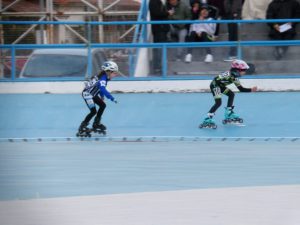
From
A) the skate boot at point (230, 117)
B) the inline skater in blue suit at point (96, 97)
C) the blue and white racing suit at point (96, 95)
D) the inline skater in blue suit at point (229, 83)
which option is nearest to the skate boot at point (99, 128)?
the inline skater in blue suit at point (96, 97)

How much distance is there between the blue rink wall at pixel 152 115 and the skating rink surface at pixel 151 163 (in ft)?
0.08

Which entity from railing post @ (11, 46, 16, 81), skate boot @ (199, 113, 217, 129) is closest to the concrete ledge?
railing post @ (11, 46, 16, 81)

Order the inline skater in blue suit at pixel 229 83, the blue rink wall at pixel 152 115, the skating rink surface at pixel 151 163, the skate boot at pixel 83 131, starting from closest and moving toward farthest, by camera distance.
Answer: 1. the skating rink surface at pixel 151 163
2. the skate boot at pixel 83 131
3. the blue rink wall at pixel 152 115
4. the inline skater in blue suit at pixel 229 83

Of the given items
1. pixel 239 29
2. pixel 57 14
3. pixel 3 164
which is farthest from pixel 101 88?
pixel 57 14

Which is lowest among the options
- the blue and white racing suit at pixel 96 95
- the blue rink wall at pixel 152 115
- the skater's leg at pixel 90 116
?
the blue rink wall at pixel 152 115

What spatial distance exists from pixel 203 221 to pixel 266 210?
908mm

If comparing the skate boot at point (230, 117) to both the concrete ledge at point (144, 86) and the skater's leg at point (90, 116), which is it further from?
the concrete ledge at point (144, 86)

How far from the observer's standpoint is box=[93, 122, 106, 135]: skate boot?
17.6 m

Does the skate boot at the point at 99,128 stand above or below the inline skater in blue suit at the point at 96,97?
below

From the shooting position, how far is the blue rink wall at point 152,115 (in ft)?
59.0

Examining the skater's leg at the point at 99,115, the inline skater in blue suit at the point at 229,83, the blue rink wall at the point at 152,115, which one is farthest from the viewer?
the inline skater in blue suit at the point at 229,83

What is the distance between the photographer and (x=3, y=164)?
14.4 m

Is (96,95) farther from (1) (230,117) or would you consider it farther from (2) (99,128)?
(1) (230,117)

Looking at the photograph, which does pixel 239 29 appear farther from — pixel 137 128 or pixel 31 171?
pixel 31 171
